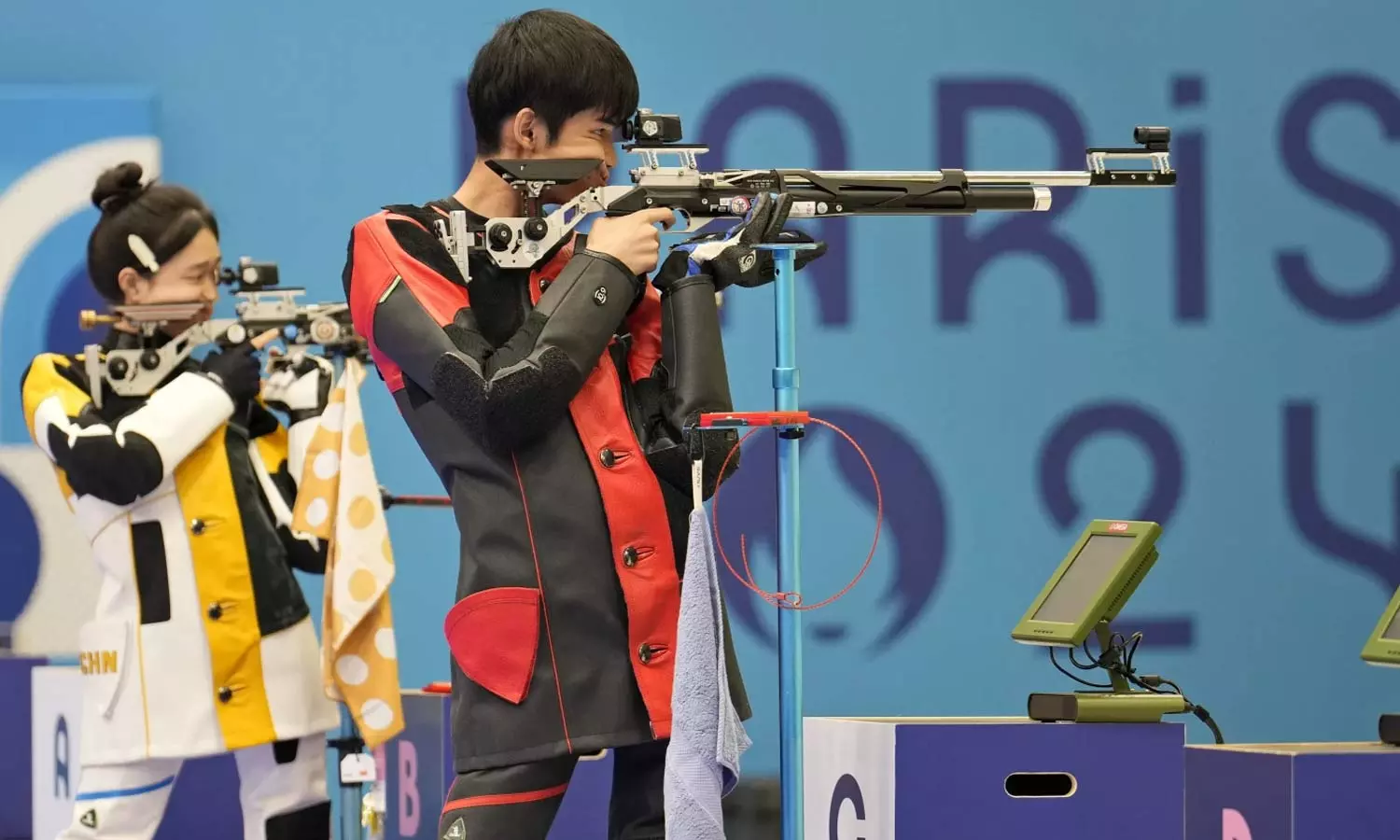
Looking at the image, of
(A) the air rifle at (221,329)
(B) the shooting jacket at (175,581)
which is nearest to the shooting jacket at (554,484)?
(B) the shooting jacket at (175,581)

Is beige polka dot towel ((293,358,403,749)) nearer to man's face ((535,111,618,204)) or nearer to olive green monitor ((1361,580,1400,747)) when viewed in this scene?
man's face ((535,111,618,204))

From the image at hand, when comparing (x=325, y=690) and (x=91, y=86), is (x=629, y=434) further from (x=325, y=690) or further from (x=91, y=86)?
(x=91, y=86)

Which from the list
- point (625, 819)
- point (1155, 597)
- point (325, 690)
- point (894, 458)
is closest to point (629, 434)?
point (625, 819)

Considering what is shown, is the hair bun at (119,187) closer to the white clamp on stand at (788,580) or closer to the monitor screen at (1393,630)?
the white clamp on stand at (788,580)

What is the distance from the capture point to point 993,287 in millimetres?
4426

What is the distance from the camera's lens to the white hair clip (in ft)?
10.8

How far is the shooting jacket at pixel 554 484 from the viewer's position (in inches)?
76.0

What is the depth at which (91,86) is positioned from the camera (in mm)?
4332

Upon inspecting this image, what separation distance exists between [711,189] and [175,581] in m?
1.41

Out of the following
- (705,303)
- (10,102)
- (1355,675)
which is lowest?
(1355,675)

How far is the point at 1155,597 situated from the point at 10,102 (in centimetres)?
303

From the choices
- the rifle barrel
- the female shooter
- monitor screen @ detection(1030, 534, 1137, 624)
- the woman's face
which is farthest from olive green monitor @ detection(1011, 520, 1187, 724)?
the woman's face

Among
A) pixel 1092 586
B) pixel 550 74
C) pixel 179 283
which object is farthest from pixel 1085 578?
pixel 179 283

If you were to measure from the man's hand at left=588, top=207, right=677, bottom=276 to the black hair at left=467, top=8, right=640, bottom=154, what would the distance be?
0.14 metres
